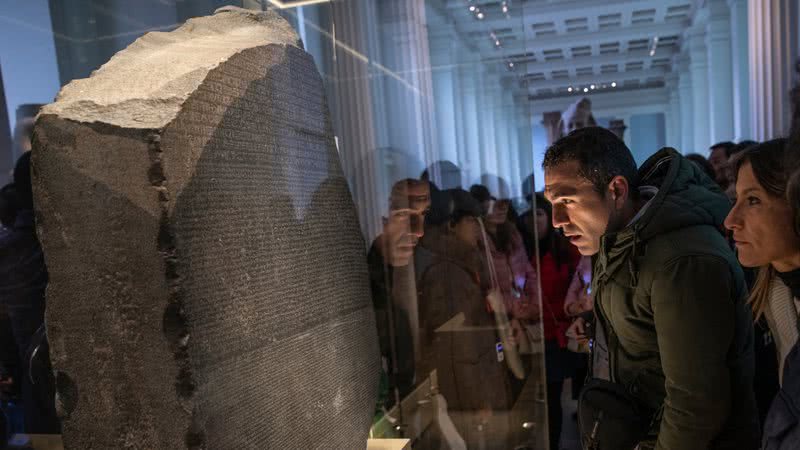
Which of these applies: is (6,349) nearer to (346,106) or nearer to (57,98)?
(57,98)

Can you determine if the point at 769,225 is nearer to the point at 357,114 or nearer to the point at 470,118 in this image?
the point at 470,118

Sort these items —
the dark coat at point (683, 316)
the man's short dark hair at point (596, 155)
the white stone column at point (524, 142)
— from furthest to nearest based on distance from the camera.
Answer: the white stone column at point (524, 142) → the man's short dark hair at point (596, 155) → the dark coat at point (683, 316)

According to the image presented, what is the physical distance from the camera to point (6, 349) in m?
2.25

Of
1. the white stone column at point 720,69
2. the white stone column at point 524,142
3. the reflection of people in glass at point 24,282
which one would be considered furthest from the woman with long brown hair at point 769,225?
the white stone column at point 720,69

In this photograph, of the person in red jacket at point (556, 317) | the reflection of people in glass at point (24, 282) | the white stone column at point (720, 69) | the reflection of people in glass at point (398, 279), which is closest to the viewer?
the reflection of people in glass at point (24, 282)

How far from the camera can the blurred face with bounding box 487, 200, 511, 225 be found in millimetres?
2635

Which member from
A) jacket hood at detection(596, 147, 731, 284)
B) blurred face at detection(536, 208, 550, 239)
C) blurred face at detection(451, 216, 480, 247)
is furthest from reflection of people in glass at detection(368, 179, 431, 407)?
blurred face at detection(536, 208, 550, 239)

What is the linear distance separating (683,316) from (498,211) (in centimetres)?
122

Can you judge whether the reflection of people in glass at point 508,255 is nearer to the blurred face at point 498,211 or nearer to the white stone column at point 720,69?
the blurred face at point 498,211

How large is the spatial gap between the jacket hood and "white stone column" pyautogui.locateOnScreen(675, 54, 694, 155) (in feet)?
26.1

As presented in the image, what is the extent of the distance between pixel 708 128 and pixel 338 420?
789 centimetres

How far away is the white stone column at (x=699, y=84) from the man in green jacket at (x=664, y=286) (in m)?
7.29

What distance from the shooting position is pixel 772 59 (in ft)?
16.1

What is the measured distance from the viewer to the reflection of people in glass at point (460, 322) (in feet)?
8.44
